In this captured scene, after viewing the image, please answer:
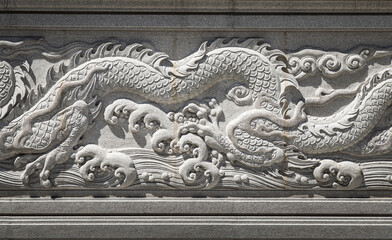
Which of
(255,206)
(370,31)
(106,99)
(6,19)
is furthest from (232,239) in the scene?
(6,19)

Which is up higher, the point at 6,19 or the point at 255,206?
the point at 6,19

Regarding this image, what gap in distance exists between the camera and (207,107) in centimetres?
418

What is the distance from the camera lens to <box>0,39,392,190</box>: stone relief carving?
4.12 m

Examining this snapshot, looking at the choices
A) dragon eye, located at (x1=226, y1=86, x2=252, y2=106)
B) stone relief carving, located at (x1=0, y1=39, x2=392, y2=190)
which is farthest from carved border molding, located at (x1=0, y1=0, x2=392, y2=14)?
dragon eye, located at (x1=226, y1=86, x2=252, y2=106)

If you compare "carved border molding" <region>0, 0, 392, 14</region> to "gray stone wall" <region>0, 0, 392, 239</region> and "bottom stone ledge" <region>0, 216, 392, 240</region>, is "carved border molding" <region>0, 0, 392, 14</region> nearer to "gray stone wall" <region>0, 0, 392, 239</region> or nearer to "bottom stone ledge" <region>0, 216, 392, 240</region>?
"gray stone wall" <region>0, 0, 392, 239</region>

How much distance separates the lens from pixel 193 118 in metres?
4.17

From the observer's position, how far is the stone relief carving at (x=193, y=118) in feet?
13.5

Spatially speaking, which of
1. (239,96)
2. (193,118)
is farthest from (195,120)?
(239,96)

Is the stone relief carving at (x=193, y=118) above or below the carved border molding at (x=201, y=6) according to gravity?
below

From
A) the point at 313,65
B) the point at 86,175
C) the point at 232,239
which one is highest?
the point at 313,65

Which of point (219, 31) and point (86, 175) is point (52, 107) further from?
point (219, 31)

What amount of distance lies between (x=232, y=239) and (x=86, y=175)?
1.06 meters

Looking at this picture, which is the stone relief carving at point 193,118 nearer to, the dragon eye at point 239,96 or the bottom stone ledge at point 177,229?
the dragon eye at point 239,96

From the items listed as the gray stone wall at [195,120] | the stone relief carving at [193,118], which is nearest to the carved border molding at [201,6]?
the gray stone wall at [195,120]
